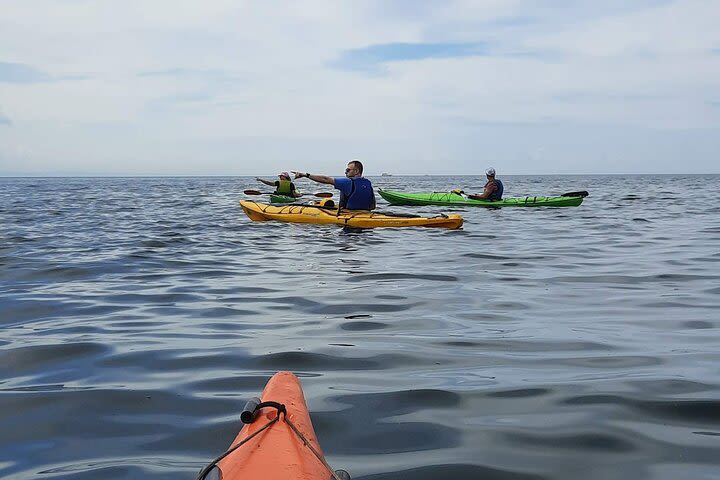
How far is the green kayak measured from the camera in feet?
64.3

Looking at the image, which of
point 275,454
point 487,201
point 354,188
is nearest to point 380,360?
point 275,454

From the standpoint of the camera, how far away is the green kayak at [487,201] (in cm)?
1959

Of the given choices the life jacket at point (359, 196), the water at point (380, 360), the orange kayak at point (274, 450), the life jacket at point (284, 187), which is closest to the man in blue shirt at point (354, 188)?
the life jacket at point (359, 196)

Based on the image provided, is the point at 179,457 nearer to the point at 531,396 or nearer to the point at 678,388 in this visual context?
the point at 531,396

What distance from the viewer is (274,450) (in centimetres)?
213

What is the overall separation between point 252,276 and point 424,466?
5.68 meters

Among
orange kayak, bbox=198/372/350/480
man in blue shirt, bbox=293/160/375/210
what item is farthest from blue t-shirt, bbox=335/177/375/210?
orange kayak, bbox=198/372/350/480

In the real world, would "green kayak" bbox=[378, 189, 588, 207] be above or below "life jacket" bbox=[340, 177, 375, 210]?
below

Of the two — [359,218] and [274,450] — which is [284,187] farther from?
[274,450]

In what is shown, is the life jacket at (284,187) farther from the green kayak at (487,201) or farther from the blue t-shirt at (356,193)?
the blue t-shirt at (356,193)

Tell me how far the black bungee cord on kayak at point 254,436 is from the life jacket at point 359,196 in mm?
11322

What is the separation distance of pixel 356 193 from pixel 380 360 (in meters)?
9.47

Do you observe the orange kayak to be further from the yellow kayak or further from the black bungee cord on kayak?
the yellow kayak

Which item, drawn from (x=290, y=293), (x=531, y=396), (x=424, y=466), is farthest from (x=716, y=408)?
(x=290, y=293)
